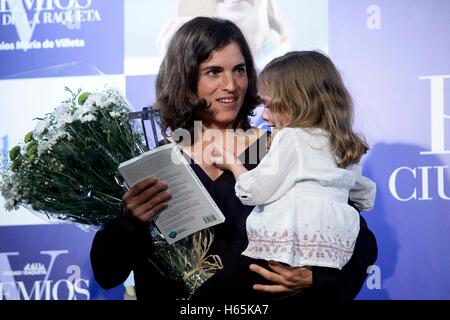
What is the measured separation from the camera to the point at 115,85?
312 centimetres

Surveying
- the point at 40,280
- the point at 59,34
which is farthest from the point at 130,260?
the point at 59,34

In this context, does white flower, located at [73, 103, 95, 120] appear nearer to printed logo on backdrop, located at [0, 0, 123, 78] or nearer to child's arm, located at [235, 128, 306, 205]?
child's arm, located at [235, 128, 306, 205]

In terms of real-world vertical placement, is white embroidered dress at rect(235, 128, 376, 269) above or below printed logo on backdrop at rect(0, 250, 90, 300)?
above

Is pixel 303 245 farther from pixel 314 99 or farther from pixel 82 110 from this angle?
pixel 82 110

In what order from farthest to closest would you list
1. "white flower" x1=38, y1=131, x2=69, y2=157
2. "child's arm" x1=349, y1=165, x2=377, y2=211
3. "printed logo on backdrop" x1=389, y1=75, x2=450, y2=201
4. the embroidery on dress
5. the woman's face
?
"printed logo on backdrop" x1=389, y1=75, x2=450, y2=201 → the woman's face → "child's arm" x1=349, y1=165, x2=377, y2=211 → "white flower" x1=38, y1=131, x2=69, y2=157 → the embroidery on dress

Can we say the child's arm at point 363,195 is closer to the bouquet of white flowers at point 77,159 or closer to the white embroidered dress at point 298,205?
the white embroidered dress at point 298,205

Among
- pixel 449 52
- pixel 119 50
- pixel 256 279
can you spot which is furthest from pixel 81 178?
pixel 449 52

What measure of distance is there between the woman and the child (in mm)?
57

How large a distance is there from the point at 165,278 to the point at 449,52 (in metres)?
1.65

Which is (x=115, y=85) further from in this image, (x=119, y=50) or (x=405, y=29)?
(x=405, y=29)

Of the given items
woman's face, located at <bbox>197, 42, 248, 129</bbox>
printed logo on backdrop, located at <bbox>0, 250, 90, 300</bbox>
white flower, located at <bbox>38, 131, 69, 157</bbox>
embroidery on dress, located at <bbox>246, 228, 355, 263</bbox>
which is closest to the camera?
embroidery on dress, located at <bbox>246, 228, 355, 263</bbox>

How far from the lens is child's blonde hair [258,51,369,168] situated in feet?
6.41

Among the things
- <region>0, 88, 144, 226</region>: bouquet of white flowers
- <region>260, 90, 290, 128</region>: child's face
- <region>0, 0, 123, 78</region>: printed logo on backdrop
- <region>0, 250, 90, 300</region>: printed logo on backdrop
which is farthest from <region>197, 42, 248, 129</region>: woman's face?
<region>0, 250, 90, 300</region>: printed logo on backdrop

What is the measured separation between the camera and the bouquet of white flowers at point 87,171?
198cm
